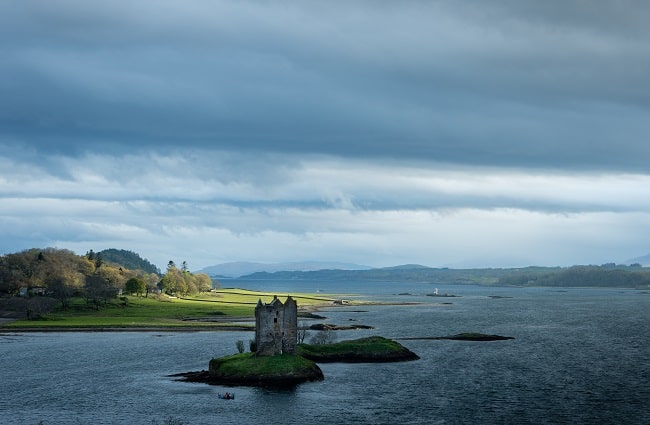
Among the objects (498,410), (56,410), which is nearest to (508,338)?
(498,410)

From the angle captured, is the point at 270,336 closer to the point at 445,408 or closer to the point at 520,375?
the point at 445,408

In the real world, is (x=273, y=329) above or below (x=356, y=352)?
above

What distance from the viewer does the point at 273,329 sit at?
425 feet

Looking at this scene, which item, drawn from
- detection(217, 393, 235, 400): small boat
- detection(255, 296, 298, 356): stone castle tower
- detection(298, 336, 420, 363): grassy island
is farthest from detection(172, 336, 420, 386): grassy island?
detection(298, 336, 420, 363): grassy island

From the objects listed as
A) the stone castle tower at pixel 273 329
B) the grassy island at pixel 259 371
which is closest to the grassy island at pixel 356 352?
the stone castle tower at pixel 273 329

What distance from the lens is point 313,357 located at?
149750mm

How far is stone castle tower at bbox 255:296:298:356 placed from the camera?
129 meters

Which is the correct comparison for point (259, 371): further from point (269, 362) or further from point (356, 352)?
A: point (356, 352)

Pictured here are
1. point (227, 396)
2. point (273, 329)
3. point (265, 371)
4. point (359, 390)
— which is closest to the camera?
point (227, 396)

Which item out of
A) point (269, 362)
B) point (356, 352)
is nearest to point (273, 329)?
point (269, 362)

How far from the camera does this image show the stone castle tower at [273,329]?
129125mm

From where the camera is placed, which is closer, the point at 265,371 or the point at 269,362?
the point at 265,371

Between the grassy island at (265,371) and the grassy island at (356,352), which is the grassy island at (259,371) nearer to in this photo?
the grassy island at (265,371)

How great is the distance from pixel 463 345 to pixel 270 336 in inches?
2622
